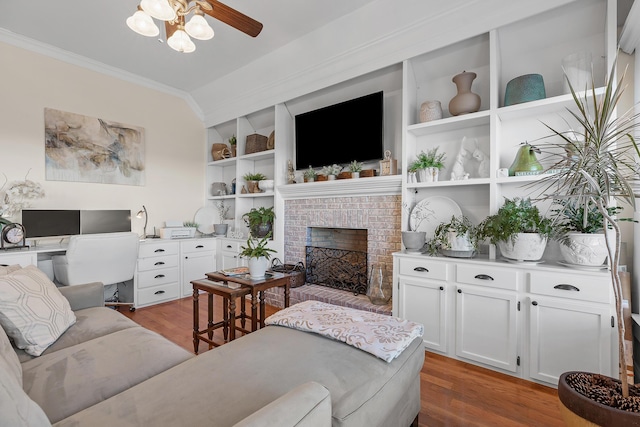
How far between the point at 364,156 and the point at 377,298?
1477mm

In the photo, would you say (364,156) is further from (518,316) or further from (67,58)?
(67,58)

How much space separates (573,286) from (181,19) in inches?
118

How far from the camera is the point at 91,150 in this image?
3.78 metres

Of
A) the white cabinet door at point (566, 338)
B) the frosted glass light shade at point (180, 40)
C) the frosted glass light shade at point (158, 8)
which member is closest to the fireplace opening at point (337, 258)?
the white cabinet door at point (566, 338)

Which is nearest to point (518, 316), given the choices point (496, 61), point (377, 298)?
point (377, 298)

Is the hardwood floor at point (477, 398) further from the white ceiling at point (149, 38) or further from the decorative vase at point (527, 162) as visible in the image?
the white ceiling at point (149, 38)

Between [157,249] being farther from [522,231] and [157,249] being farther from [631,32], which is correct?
[631,32]

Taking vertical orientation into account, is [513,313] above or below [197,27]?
below

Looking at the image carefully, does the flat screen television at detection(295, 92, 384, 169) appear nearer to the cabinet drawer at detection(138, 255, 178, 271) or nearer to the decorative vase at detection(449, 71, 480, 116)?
the decorative vase at detection(449, 71, 480, 116)

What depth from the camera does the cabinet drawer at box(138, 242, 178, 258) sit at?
3719mm

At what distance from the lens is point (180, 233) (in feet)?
13.9

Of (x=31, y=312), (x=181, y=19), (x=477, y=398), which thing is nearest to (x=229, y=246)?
(x=31, y=312)

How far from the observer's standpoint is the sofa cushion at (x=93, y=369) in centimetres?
117

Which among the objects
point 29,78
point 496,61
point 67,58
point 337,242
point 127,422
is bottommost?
point 127,422
